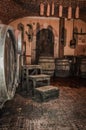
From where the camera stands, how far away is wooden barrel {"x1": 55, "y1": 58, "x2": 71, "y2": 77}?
8.82 m

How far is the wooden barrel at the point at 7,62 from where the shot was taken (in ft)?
4.79

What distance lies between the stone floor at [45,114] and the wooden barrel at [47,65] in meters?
3.88

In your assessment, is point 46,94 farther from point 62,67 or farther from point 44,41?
point 44,41

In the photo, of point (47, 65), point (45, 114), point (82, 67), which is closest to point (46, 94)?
point (45, 114)

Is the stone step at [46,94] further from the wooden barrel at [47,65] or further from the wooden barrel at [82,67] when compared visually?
the wooden barrel at [82,67]

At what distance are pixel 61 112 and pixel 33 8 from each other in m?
5.50

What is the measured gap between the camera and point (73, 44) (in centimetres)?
1027

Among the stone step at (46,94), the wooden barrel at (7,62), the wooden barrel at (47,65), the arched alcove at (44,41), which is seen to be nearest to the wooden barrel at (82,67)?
the wooden barrel at (47,65)

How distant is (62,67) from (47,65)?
73 centimetres

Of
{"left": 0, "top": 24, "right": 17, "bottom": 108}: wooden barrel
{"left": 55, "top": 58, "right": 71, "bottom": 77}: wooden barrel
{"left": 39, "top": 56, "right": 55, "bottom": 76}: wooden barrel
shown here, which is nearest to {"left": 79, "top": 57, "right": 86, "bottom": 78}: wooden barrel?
{"left": 55, "top": 58, "right": 71, "bottom": 77}: wooden barrel

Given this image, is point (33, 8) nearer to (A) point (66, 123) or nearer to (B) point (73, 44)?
(B) point (73, 44)

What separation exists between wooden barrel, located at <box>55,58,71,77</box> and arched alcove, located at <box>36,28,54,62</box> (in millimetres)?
1479

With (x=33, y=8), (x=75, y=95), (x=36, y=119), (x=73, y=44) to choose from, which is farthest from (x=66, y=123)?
(x=73, y=44)

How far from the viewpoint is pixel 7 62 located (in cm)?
183
